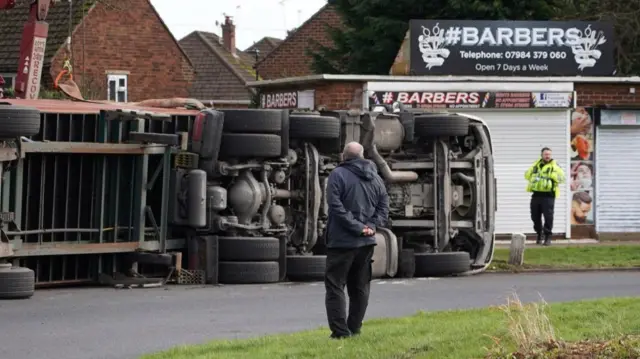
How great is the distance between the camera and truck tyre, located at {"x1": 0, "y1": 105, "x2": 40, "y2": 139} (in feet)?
44.4

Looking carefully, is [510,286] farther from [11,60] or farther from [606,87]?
[11,60]

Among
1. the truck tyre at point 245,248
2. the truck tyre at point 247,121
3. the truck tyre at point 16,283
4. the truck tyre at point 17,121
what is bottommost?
the truck tyre at point 16,283

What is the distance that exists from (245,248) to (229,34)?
2166 inches

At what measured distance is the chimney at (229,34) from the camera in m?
68.4

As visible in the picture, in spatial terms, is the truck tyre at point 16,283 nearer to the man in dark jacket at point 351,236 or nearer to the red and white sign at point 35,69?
the man in dark jacket at point 351,236

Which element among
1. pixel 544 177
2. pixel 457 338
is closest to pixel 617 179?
pixel 544 177

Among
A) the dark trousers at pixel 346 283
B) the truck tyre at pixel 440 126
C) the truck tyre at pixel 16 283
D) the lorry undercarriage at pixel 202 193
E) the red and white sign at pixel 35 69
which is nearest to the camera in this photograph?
the dark trousers at pixel 346 283

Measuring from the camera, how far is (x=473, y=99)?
2514 centimetres

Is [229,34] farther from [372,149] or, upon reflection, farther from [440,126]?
[372,149]

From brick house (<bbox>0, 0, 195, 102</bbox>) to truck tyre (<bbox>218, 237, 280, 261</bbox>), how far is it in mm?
24969

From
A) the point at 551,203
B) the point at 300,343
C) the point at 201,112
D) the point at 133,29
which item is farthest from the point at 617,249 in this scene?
the point at 133,29

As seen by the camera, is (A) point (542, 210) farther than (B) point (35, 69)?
Yes

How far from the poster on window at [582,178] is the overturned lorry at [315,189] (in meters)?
8.51

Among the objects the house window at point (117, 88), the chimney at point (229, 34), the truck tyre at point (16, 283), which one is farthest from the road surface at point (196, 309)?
the chimney at point (229, 34)
